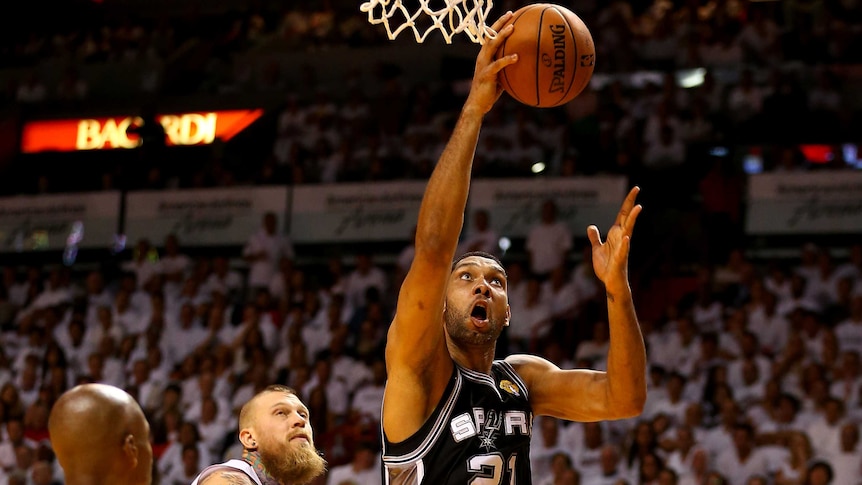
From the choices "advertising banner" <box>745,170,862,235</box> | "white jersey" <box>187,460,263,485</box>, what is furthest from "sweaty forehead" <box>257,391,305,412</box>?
"advertising banner" <box>745,170,862,235</box>

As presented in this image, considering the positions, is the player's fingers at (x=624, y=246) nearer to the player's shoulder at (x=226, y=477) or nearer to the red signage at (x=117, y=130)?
the player's shoulder at (x=226, y=477)

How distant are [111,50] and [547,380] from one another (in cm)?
1489

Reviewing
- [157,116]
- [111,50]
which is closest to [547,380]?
[157,116]

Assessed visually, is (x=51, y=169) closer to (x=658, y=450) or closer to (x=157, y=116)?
(x=157, y=116)

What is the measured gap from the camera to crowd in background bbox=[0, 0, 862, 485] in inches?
373

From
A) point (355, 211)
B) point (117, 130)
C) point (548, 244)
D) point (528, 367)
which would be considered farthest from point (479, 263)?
point (117, 130)

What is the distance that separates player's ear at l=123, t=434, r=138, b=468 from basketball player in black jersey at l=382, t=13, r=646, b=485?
30.6 inches

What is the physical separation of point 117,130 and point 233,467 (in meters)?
12.5

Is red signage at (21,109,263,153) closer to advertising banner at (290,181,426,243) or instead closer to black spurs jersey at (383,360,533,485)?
advertising banner at (290,181,426,243)

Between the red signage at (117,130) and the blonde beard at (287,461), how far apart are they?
10998mm

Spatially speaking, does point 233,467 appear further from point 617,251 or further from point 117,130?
point 117,130

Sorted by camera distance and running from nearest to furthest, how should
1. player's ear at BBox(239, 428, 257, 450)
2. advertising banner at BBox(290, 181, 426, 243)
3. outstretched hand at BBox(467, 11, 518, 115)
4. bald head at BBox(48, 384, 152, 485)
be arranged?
bald head at BBox(48, 384, 152, 485), outstretched hand at BBox(467, 11, 518, 115), player's ear at BBox(239, 428, 257, 450), advertising banner at BBox(290, 181, 426, 243)

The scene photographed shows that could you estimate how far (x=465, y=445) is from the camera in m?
3.77

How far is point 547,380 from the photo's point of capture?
13.9 ft
